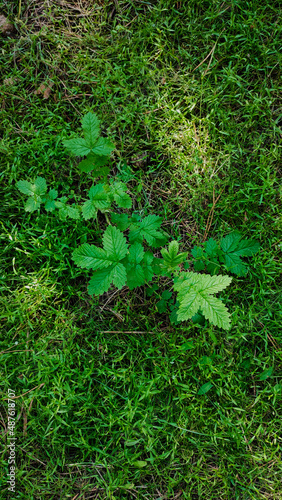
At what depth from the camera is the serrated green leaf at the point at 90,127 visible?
2.17 meters

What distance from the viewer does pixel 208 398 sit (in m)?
2.42

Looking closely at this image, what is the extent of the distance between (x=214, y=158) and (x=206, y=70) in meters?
0.66

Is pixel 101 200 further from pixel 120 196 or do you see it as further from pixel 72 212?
pixel 72 212

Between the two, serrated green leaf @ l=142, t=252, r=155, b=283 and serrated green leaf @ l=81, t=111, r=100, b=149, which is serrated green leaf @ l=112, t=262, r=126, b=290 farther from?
serrated green leaf @ l=81, t=111, r=100, b=149

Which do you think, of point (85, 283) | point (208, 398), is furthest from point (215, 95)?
point (208, 398)

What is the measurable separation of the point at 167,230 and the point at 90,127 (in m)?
0.90

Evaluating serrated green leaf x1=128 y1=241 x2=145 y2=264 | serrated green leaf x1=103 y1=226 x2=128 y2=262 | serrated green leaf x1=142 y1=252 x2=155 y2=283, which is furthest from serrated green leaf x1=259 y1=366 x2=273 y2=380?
serrated green leaf x1=103 y1=226 x2=128 y2=262

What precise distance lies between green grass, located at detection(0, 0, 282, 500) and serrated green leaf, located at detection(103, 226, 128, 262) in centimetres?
50

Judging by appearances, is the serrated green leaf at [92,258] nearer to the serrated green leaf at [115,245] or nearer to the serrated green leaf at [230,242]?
the serrated green leaf at [115,245]

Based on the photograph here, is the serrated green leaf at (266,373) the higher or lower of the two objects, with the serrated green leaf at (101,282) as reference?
lower

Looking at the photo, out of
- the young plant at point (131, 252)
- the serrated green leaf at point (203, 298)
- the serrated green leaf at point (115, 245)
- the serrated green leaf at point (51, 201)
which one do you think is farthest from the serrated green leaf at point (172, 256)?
the serrated green leaf at point (51, 201)

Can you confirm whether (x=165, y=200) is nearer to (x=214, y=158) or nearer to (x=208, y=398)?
(x=214, y=158)

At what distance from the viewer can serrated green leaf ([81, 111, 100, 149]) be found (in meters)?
2.17

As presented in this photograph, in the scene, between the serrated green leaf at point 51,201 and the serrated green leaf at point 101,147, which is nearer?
the serrated green leaf at point 101,147
